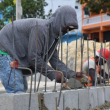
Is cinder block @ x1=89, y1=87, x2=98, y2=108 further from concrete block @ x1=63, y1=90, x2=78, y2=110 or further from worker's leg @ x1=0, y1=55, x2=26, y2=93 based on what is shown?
worker's leg @ x1=0, y1=55, x2=26, y2=93

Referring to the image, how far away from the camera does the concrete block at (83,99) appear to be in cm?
366

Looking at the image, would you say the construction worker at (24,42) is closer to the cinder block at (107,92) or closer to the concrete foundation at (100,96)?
the concrete foundation at (100,96)

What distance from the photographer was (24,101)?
9.19ft

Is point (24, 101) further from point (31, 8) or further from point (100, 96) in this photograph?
point (31, 8)

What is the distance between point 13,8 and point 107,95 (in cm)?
1413

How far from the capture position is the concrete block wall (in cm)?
269

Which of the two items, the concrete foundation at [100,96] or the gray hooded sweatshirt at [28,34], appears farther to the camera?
the concrete foundation at [100,96]

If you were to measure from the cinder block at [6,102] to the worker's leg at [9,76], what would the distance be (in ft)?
1.55

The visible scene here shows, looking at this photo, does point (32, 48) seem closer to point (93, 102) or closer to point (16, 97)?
point (16, 97)

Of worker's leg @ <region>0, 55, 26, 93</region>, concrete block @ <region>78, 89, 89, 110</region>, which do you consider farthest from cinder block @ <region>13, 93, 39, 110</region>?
concrete block @ <region>78, 89, 89, 110</region>

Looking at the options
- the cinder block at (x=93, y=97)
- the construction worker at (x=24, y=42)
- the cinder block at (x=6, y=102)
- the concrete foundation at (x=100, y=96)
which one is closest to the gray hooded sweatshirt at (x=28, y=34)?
the construction worker at (x=24, y=42)

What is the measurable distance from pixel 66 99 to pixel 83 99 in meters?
0.46

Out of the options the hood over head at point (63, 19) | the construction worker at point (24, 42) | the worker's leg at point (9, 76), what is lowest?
the worker's leg at point (9, 76)

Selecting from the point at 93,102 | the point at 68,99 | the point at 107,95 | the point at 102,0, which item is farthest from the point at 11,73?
the point at 102,0
